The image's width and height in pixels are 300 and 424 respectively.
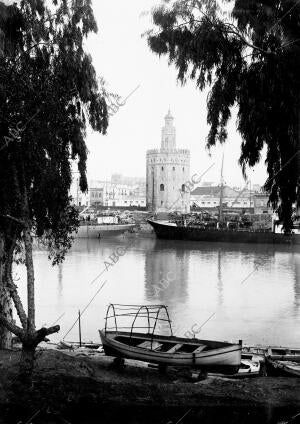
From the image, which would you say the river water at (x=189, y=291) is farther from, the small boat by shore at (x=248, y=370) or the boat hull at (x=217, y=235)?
the boat hull at (x=217, y=235)

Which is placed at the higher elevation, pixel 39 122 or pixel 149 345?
pixel 39 122

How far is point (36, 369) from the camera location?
8227mm

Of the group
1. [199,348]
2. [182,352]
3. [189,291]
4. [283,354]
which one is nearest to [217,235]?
[189,291]

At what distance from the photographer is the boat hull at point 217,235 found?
171ft

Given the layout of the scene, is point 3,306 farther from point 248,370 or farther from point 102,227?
point 102,227

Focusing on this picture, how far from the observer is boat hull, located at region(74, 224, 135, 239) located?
→ 57.7 meters

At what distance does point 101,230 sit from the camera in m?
61.0

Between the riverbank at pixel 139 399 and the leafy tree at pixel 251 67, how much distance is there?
10.0ft

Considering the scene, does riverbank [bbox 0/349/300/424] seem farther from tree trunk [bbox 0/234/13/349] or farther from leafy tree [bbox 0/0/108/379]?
tree trunk [bbox 0/234/13/349]

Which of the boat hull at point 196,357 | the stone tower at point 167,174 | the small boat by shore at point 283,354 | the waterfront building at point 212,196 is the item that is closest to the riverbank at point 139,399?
the boat hull at point 196,357

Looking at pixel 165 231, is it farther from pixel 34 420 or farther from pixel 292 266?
pixel 34 420

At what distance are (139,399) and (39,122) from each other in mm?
4321

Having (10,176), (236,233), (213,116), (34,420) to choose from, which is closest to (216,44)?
(213,116)

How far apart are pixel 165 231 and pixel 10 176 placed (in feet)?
169
